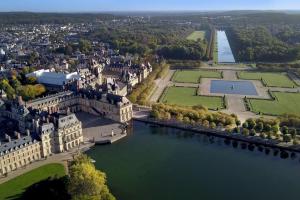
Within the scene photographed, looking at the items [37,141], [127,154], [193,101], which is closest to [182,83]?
[193,101]

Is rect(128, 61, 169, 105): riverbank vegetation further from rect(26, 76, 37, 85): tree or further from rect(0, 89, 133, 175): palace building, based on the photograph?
rect(26, 76, 37, 85): tree

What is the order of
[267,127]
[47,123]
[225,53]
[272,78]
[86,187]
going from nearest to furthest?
[86,187] → [47,123] → [267,127] → [272,78] → [225,53]

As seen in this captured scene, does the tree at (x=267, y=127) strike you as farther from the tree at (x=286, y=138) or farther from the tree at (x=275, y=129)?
the tree at (x=286, y=138)

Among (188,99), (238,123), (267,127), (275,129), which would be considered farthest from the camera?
(188,99)

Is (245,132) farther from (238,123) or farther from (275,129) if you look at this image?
(275,129)

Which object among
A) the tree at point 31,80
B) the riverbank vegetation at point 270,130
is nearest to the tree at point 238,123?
the riverbank vegetation at point 270,130

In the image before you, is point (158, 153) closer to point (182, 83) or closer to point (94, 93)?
point (94, 93)

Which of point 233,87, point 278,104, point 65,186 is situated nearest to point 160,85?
point 233,87

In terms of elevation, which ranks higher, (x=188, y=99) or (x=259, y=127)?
(x=259, y=127)
